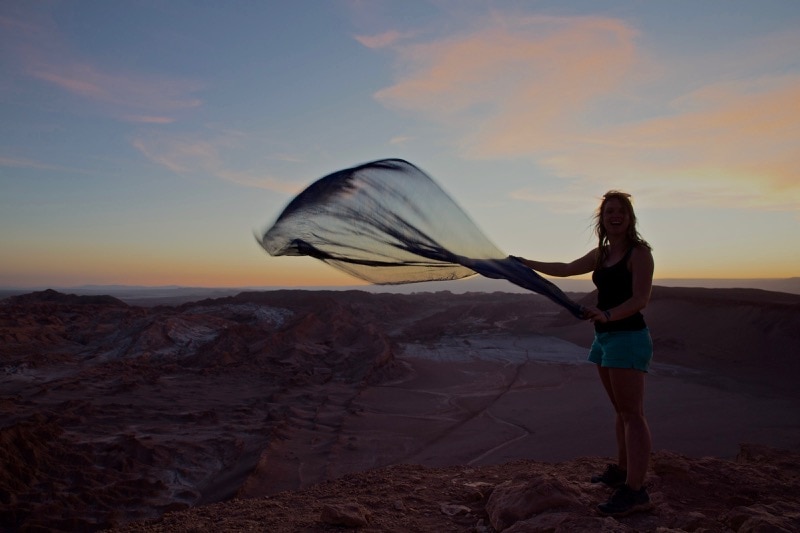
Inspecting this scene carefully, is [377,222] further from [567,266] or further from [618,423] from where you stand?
[618,423]

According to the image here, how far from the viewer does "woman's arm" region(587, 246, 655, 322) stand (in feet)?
10.1

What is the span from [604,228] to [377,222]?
5.91 feet

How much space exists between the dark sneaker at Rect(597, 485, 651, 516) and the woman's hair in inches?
56.6

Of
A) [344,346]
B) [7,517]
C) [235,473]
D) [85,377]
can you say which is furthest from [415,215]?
[344,346]

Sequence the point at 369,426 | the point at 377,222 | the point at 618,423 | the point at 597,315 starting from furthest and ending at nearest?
the point at 369,426, the point at 377,222, the point at 618,423, the point at 597,315

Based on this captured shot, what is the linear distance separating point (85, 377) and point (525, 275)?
1145 centimetres

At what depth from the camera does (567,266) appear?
3.73 m

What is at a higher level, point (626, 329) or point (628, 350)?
point (626, 329)

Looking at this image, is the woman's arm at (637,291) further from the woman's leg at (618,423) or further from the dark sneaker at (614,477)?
the dark sneaker at (614,477)

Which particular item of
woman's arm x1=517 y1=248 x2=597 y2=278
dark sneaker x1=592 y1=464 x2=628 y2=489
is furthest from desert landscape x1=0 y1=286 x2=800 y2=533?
woman's arm x1=517 y1=248 x2=597 y2=278

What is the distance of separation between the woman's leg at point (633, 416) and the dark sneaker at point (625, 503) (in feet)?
0.15

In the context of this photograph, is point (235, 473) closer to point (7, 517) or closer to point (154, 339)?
A: point (7, 517)

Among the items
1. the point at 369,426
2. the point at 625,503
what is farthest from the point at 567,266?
the point at 369,426

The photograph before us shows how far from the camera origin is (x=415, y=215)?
4.39 metres
